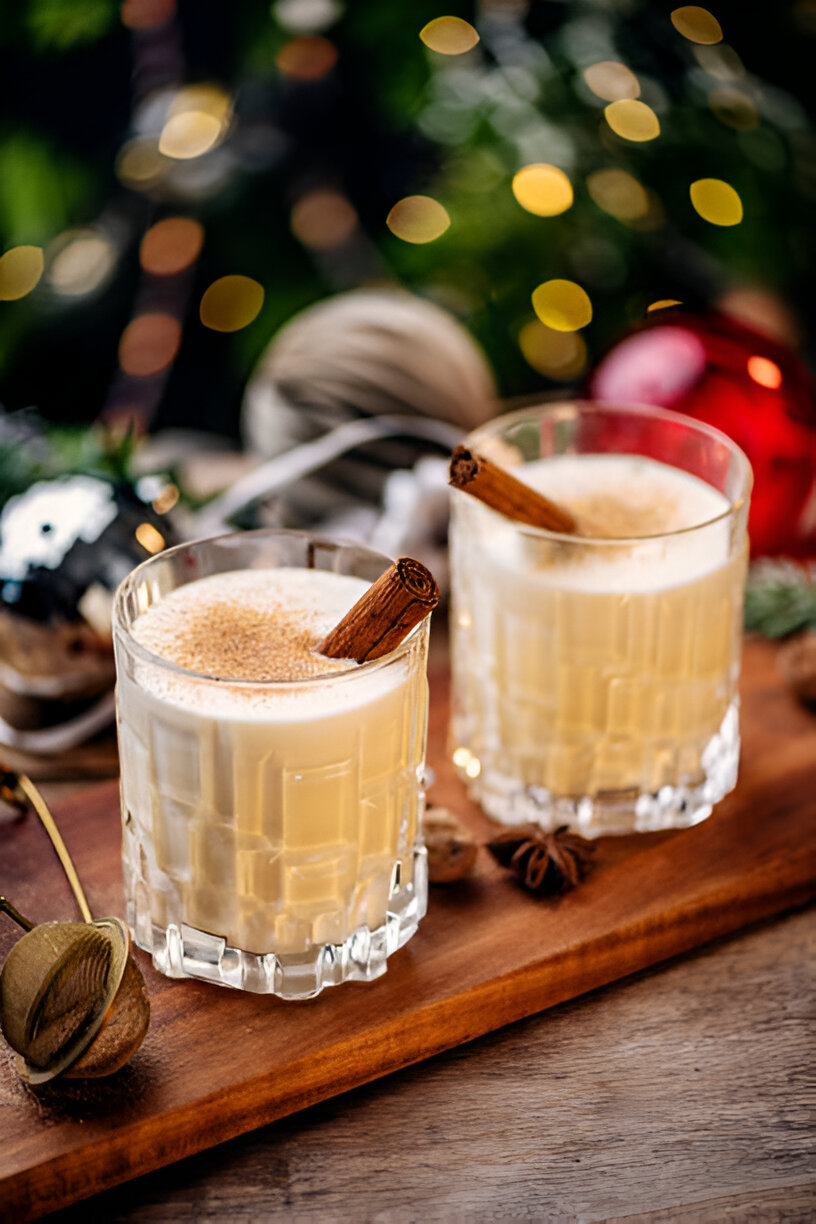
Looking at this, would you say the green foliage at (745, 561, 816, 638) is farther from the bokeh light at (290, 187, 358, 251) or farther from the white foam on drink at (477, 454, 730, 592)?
the bokeh light at (290, 187, 358, 251)

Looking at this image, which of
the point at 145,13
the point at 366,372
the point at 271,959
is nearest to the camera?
the point at 271,959

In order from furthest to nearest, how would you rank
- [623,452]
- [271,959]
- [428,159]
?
[428,159]
[623,452]
[271,959]

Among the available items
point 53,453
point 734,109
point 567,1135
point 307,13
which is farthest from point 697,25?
point 567,1135

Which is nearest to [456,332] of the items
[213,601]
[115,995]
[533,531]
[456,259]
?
[456,259]

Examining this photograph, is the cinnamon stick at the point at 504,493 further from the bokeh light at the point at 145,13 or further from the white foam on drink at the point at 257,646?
the bokeh light at the point at 145,13

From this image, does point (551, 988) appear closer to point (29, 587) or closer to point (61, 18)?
point (29, 587)

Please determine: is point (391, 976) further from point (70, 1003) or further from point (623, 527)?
point (623, 527)

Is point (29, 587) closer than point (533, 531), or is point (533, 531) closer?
point (533, 531)
